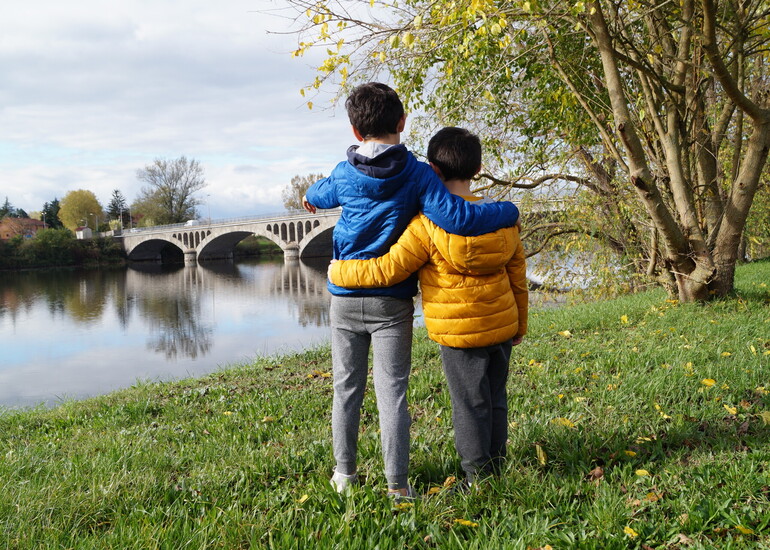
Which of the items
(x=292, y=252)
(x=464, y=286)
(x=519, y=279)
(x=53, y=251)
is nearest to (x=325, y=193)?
(x=464, y=286)

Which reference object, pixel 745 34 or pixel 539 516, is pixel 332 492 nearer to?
pixel 539 516

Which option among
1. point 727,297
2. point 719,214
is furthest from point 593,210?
point 727,297

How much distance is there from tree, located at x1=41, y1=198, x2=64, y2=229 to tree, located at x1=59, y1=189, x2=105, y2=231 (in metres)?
1.59

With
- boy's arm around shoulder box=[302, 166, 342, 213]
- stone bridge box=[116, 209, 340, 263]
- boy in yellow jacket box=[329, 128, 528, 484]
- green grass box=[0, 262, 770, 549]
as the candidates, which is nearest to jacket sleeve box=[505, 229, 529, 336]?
boy in yellow jacket box=[329, 128, 528, 484]

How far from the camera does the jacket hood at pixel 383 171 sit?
2158 millimetres

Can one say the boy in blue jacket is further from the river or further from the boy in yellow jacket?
the river

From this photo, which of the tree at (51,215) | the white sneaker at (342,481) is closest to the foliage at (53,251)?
the tree at (51,215)

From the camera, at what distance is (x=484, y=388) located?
2.33 meters

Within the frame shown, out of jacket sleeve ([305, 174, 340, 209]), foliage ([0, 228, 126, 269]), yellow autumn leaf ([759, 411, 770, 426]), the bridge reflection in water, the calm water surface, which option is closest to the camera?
jacket sleeve ([305, 174, 340, 209])

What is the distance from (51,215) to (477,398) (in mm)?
85148

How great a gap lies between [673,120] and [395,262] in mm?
5302

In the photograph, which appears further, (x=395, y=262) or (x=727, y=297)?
(x=727, y=297)

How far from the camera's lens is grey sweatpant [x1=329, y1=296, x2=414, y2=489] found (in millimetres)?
→ 2250

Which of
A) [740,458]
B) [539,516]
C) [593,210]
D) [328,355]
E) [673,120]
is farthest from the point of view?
[593,210]
